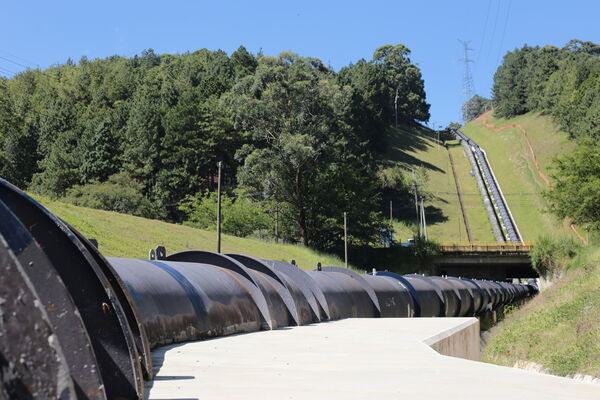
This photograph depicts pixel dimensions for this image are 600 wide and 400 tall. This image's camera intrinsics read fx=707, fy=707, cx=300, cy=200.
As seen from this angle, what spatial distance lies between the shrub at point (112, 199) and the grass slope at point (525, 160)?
43.4 metres

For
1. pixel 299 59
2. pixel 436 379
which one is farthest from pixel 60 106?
pixel 436 379

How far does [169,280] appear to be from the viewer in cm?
996

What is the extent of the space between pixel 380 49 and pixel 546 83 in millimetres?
50347

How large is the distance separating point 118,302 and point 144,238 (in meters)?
37.9

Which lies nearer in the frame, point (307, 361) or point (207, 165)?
point (307, 361)

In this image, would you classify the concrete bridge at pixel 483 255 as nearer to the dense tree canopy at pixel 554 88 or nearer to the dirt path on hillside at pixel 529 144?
the dirt path on hillside at pixel 529 144

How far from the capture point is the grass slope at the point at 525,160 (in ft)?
306

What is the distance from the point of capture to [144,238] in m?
41.8

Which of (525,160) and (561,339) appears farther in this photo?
(525,160)

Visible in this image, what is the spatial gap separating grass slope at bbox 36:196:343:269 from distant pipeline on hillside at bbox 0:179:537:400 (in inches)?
737

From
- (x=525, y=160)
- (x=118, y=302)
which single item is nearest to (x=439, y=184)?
(x=525, y=160)

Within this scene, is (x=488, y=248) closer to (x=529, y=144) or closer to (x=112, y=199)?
(x=112, y=199)

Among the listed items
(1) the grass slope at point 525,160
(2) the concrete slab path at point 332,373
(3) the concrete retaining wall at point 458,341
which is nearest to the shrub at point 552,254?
(1) the grass slope at point 525,160

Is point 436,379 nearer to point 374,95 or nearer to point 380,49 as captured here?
point 374,95
